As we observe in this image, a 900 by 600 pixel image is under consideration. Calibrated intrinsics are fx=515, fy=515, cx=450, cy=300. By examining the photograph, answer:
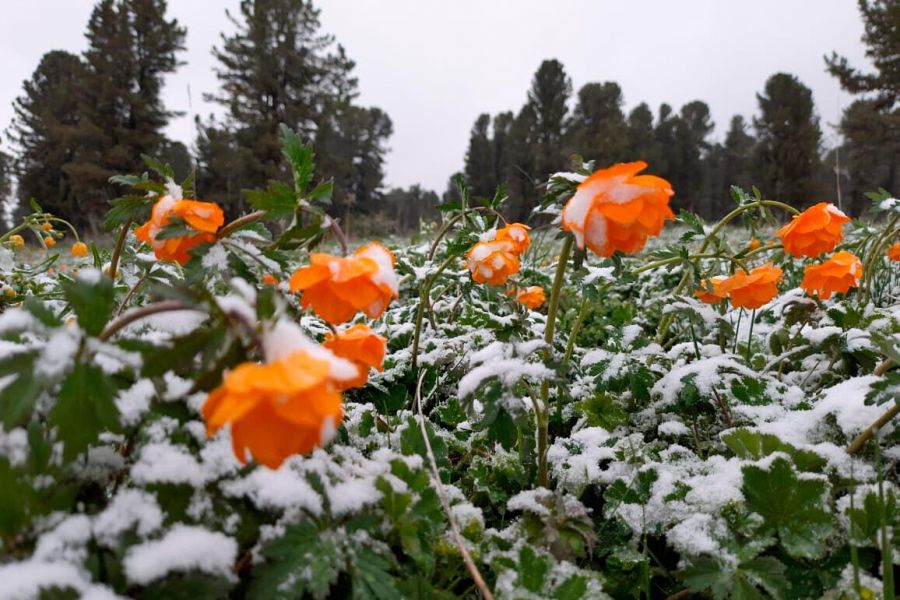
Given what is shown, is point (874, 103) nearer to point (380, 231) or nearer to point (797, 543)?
point (380, 231)

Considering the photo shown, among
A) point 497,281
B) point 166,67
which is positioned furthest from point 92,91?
point 497,281

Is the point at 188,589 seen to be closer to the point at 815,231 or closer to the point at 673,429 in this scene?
the point at 673,429

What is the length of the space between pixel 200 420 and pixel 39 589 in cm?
26

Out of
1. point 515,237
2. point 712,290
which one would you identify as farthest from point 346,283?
point 712,290

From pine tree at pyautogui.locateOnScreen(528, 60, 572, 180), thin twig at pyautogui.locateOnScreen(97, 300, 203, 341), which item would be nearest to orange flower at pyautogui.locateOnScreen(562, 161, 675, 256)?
thin twig at pyautogui.locateOnScreen(97, 300, 203, 341)

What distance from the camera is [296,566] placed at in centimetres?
60

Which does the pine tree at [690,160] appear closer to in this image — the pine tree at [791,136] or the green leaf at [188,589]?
the pine tree at [791,136]

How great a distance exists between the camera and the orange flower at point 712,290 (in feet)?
4.86

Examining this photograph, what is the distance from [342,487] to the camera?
73 centimetres

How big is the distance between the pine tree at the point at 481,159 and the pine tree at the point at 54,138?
2067 cm

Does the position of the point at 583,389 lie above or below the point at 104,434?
below

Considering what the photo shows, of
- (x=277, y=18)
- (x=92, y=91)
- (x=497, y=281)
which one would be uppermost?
(x=277, y=18)

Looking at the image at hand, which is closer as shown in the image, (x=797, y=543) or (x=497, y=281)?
(x=797, y=543)

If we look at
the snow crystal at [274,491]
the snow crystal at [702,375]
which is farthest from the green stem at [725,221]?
the snow crystal at [274,491]
